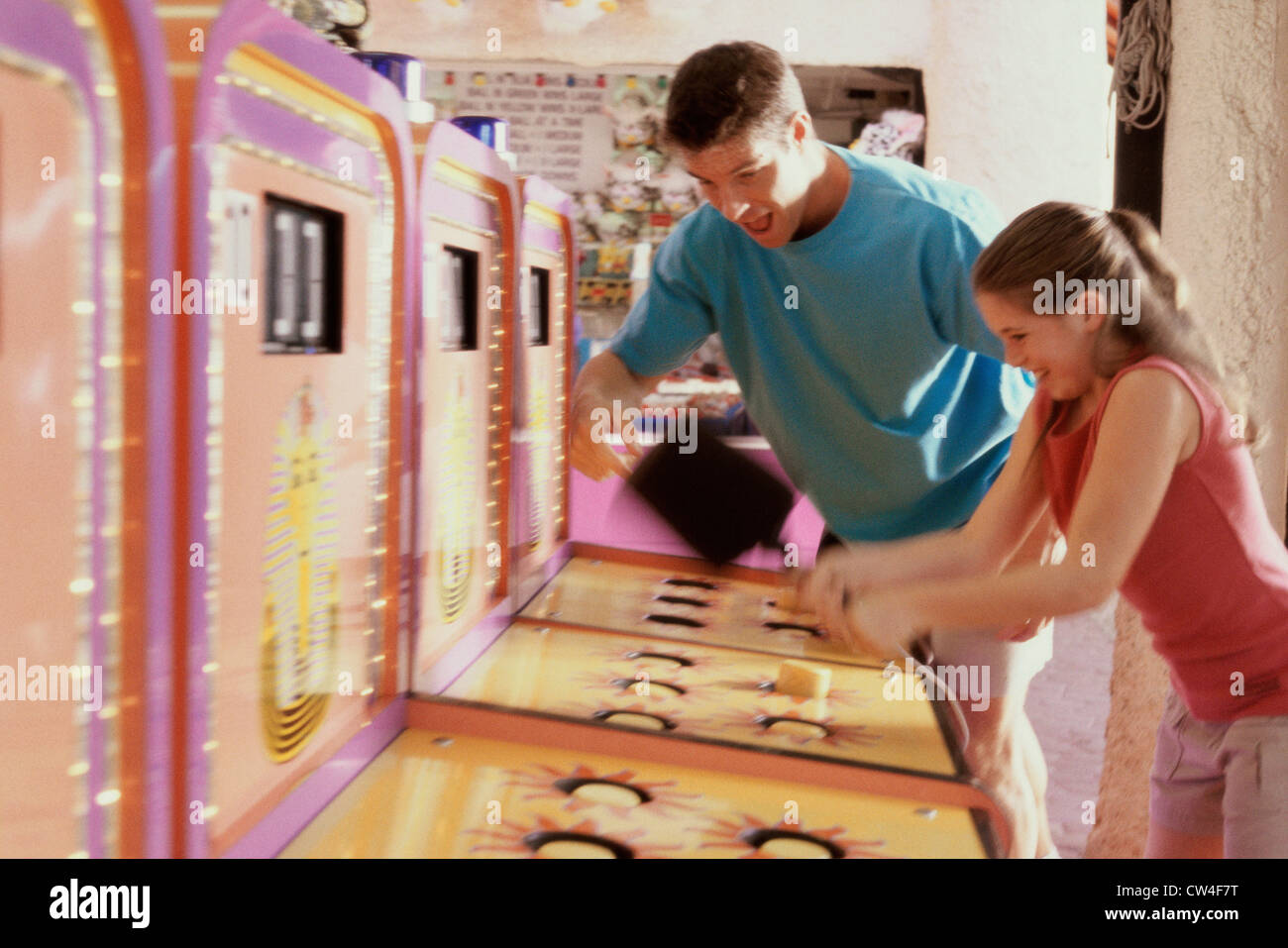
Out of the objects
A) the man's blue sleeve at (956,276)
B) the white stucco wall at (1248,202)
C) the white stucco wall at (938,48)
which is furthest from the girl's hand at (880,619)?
the white stucco wall at (938,48)

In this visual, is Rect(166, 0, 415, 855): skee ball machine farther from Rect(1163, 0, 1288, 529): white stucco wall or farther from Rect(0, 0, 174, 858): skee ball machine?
Rect(1163, 0, 1288, 529): white stucco wall

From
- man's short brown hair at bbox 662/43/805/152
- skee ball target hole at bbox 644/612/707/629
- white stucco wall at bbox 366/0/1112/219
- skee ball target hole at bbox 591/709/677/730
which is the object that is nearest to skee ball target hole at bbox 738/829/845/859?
skee ball target hole at bbox 591/709/677/730

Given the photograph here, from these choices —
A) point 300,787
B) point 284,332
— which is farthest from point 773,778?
point 284,332

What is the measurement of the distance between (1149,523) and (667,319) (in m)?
0.81

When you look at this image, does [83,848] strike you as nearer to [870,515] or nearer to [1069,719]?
[870,515]

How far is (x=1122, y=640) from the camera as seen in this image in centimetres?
213

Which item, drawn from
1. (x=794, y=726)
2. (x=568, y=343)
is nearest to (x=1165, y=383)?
(x=794, y=726)

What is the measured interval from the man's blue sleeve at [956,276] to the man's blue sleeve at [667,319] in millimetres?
365

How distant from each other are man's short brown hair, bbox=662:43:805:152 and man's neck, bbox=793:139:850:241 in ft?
0.43

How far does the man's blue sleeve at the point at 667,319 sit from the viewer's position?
67.2 inches

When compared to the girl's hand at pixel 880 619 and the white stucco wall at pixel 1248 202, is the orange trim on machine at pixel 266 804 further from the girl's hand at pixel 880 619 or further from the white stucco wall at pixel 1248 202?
the white stucco wall at pixel 1248 202

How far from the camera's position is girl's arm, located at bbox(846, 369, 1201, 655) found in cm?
108
